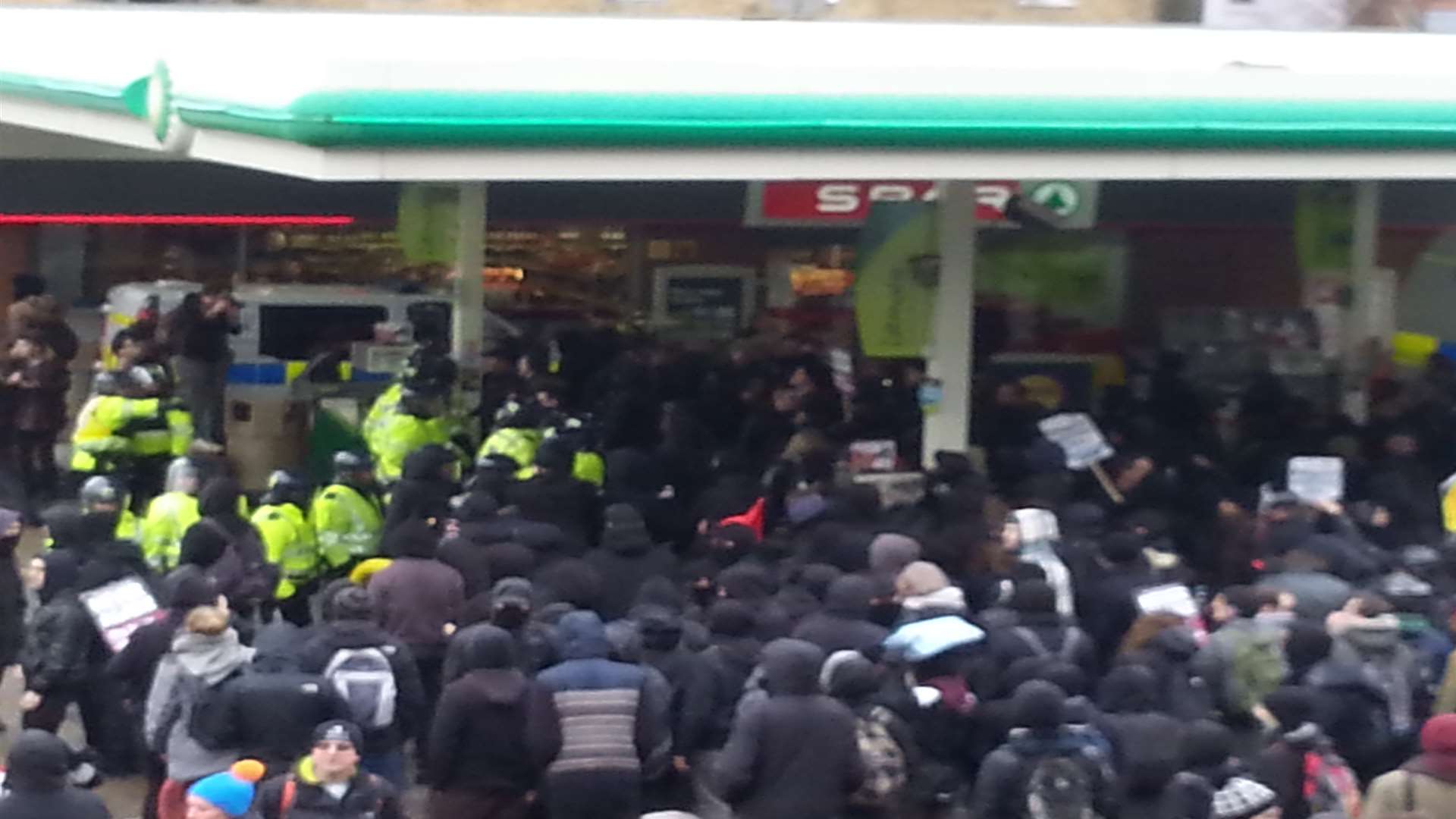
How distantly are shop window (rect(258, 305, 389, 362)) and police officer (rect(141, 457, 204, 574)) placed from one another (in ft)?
22.1

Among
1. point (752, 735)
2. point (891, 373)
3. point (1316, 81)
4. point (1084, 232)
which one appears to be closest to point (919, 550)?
point (752, 735)

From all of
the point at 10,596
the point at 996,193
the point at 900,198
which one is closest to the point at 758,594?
the point at 10,596

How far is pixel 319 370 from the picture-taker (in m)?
19.2

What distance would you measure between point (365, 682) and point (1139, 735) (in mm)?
2936

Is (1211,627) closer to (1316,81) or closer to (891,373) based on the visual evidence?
(1316,81)

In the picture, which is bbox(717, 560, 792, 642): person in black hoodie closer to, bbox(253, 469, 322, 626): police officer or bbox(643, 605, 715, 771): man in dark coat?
bbox(643, 605, 715, 771): man in dark coat

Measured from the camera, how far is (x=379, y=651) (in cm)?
1007

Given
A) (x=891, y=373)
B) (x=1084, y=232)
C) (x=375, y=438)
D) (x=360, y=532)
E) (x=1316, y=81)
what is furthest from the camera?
(x=1084, y=232)

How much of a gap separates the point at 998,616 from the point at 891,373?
837 centimetres

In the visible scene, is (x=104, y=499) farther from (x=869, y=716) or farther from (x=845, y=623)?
(x=869, y=716)

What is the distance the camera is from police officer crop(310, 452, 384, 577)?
43.6ft

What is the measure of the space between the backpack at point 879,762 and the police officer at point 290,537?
407cm

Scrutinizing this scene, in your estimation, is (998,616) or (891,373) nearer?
(998,616)

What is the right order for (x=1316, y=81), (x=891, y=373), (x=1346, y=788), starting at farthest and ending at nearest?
(x=891, y=373), (x=1316, y=81), (x=1346, y=788)
